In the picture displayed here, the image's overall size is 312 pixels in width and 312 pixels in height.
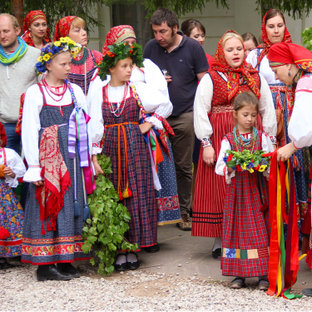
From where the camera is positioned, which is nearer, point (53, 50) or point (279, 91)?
point (53, 50)

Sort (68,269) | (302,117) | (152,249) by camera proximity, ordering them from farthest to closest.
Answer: (152,249) → (68,269) → (302,117)

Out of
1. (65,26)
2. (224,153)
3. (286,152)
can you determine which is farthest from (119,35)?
(286,152)

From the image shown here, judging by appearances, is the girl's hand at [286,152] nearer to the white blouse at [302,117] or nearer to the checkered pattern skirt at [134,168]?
the white blouse at [302,117]

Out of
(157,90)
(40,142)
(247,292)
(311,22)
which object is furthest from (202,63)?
(311,22)

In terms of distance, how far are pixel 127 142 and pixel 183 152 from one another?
1367 millimetres

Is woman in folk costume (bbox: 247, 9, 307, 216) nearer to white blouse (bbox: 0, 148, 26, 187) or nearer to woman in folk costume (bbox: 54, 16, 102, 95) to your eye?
woman in folk costume (bbox: 54, 16, 102, 95)

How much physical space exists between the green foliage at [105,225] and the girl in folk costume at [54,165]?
119 millimetres

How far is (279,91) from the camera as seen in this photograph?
20.0 feet

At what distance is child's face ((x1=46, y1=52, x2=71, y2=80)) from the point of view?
5.33m

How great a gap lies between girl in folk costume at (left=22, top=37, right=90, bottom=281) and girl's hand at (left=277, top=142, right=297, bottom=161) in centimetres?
161

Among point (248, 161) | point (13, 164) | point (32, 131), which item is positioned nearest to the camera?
point (248, 161)

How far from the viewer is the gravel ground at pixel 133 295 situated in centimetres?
466

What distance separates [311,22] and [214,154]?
6.01 meters

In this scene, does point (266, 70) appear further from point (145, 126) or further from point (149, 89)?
point (145, 126)
